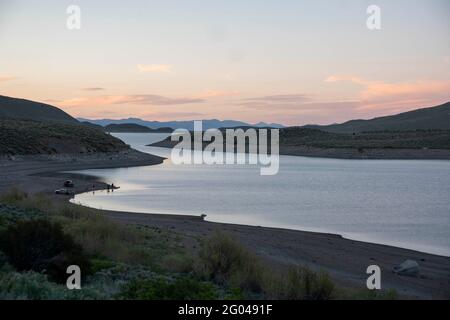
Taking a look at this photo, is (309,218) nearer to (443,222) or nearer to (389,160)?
(443,222)

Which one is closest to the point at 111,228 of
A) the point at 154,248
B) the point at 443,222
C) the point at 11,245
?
the point at 154,248

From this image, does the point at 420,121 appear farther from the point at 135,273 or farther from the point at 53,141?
the point at 135,273

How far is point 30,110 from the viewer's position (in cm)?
15500

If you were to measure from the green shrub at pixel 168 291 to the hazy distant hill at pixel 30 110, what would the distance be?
134 metres

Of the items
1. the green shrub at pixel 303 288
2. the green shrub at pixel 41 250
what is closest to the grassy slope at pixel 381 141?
the green shrub at pixel 303 288

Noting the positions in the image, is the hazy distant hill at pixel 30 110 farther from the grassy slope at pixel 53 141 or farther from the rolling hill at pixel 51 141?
the grassy slope at pixel 53 141

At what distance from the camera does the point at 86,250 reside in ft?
40.9

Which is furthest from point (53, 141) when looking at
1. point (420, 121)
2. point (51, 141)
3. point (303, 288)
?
point (420, 121)

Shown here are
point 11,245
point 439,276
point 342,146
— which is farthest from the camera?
point 342,146

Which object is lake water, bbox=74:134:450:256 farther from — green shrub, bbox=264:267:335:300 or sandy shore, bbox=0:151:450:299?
green shrub, bbox=264:267:335:300

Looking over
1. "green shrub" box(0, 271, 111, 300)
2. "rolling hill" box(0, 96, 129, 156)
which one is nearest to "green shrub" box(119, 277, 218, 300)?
"green shrub" box(0, 271, 111, 300)
